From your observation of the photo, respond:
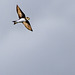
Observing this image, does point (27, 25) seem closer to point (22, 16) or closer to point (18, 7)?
point (22, 16)

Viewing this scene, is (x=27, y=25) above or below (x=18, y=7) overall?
below

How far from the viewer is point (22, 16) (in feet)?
107

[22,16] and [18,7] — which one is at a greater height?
[18,7]

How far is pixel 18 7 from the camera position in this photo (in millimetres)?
32781

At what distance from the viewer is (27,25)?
33.0m

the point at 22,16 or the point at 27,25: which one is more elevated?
the point at 22,16

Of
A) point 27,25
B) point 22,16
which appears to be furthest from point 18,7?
point 27,25

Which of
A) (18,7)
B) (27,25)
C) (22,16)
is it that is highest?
(18,7)

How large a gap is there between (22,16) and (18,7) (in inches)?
83.1

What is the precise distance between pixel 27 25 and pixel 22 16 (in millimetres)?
2168
